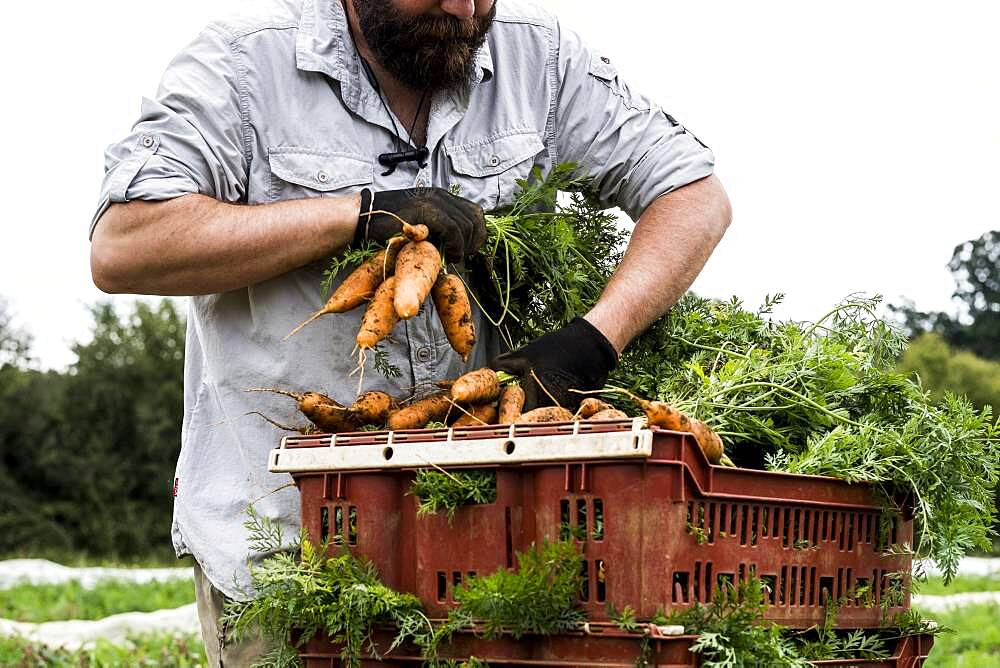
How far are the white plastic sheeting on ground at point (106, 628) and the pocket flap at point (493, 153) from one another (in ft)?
18.3

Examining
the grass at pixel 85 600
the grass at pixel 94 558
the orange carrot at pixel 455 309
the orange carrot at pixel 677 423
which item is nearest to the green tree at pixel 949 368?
the grass at pixel 85 600

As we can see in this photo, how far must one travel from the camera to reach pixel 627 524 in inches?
93.7

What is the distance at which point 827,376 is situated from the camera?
10.5 ft

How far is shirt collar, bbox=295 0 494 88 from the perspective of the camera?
11.2ft

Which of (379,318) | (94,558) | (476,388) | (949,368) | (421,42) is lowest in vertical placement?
(94,558)

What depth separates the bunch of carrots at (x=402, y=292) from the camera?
2.99 m

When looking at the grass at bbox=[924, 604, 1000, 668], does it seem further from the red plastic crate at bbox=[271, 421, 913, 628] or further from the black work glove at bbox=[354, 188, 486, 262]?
the black work glove at bbox=[354, 188, 486, 262]

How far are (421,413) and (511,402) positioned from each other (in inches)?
8.6

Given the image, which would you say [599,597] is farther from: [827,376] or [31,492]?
[31,492]

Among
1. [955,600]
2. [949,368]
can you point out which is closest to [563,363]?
[955,600]

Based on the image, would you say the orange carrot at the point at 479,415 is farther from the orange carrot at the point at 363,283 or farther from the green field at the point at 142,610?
the green field at the point at 142,610

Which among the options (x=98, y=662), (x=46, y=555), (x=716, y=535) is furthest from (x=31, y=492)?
(x=716, y=535)

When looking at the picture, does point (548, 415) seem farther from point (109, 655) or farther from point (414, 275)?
point (109, 655)

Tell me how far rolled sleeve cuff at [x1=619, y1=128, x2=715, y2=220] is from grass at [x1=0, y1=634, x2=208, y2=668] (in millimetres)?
4468
